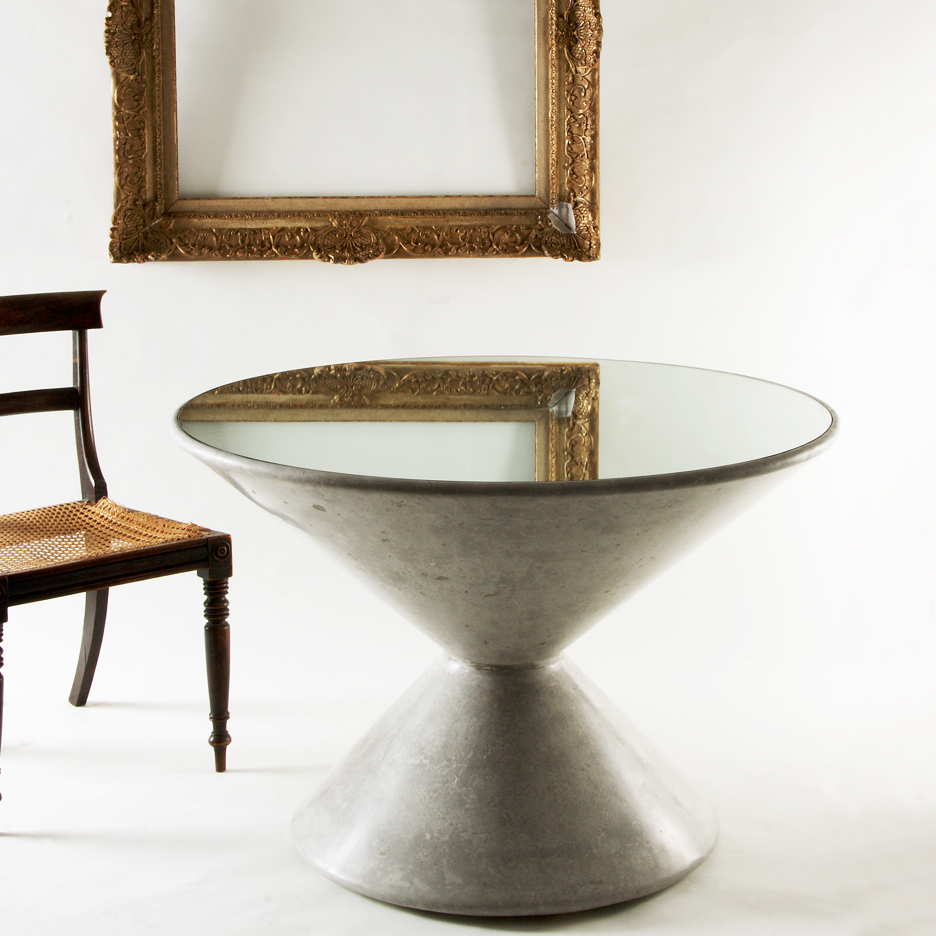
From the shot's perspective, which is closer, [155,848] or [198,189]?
[155,848]

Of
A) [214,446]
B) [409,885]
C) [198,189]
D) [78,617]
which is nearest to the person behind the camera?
[214,446]

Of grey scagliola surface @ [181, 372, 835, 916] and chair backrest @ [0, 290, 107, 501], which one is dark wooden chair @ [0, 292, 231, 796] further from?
grey scagliola surface @ [181, 372, 835, 916]

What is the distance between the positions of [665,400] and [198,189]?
121 cm

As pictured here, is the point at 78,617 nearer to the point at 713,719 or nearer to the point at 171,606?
the point at 171,606

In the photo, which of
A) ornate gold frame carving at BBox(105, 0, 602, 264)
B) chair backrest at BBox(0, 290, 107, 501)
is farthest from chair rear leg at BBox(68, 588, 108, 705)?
ornate gold frame carving at BBox(105, 0, 602, 264)

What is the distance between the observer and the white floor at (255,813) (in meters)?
1.51

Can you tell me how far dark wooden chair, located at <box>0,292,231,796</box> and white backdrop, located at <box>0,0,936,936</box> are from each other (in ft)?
0.84

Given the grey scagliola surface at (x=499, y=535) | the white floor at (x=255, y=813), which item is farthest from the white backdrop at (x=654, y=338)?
the grey scagliola surface at (x=499, y=535)

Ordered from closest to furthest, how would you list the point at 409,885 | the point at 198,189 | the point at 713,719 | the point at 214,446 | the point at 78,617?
the point at 214,446
the point at 409,885
the point at 713,719
the point at 198,189
the point at 78,617

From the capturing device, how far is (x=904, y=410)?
244 centimetres

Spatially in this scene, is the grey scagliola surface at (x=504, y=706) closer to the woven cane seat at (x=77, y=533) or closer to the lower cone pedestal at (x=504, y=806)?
the lower cone pedestal at (x=504, y=806)

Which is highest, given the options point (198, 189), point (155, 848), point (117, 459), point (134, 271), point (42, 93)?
point (42, 93)

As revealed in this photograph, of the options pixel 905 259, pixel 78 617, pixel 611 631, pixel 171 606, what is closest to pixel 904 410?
pixel 905 259

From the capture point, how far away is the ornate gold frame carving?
2.29 meters
